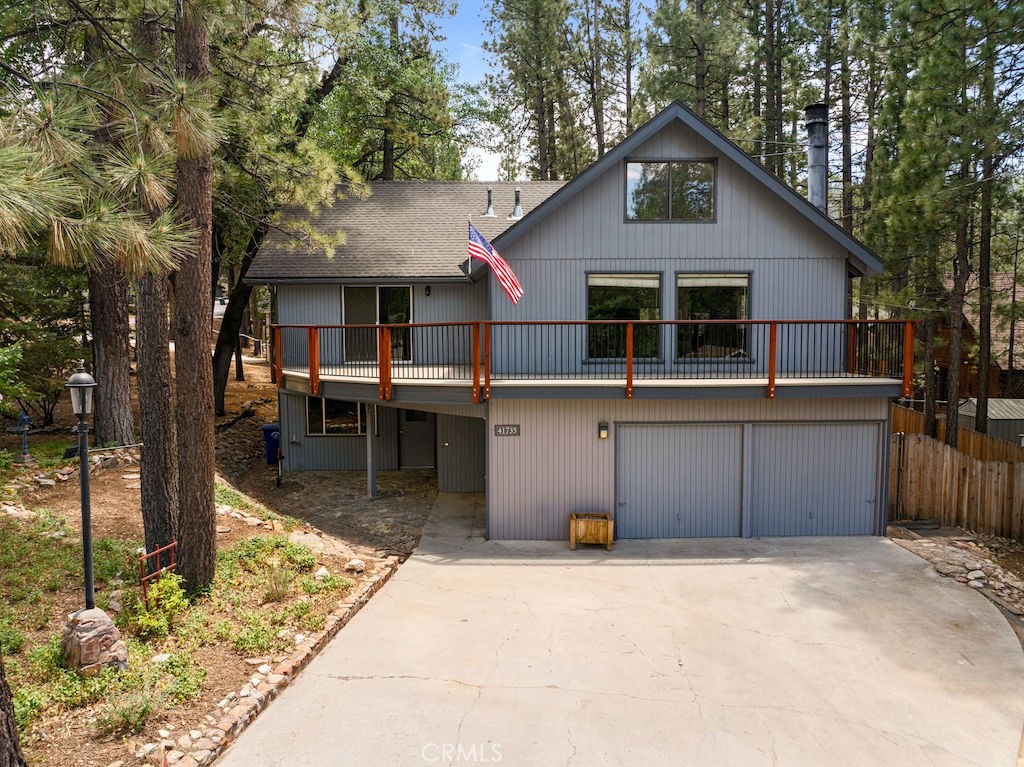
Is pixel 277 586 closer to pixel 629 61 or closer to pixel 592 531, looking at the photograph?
pixel 592 531

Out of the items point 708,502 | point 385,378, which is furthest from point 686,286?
point 385,378

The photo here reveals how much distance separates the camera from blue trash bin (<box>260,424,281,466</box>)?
1488 centimetres

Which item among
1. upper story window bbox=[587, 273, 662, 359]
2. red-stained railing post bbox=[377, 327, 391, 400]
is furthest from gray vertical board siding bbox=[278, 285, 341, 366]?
upper story window bbox=[587, 273, 662, 359]

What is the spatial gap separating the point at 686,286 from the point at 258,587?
27.0ft

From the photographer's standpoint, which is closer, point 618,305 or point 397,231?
point 618,305

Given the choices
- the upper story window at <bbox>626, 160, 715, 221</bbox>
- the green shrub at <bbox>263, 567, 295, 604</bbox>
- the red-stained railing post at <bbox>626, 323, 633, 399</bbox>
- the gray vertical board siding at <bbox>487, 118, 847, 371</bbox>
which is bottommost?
the green shrub at <bbox>263, 567, 295, 604</bbox>

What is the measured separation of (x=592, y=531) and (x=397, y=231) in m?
8.65

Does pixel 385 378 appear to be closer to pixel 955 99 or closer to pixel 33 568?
pixel 33 568

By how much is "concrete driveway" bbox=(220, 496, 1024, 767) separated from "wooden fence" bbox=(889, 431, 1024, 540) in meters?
3.53

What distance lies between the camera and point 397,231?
1533 centimetres

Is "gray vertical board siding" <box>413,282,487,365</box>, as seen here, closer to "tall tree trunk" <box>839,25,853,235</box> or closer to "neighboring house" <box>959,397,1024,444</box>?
"tall tree trunk" <box>839,25,853,235</box>

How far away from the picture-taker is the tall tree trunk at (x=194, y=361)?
7293mm

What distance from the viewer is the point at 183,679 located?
5.72 m

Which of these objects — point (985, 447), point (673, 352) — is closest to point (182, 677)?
point (673, 352)
